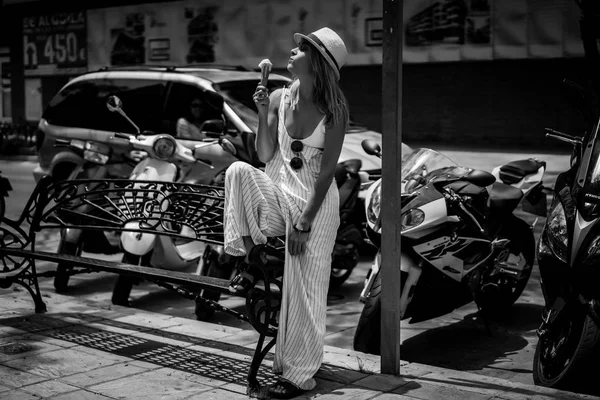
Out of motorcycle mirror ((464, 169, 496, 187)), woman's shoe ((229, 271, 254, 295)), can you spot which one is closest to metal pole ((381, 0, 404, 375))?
woman's shoe ((229, 271, 254, 295))

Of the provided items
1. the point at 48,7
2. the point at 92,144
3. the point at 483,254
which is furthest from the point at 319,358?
the point at 48,7

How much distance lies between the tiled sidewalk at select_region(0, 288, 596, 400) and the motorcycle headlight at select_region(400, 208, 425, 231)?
910 millimetres

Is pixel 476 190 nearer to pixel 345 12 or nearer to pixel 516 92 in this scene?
pixel 516 92

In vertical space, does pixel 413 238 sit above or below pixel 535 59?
below

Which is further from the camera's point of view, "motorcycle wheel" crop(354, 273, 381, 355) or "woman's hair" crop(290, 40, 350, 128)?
"motorcycle wheel" crop(354, 273, 381, 355)

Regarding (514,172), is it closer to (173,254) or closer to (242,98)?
(173,254)

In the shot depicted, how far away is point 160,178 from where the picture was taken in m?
6.96

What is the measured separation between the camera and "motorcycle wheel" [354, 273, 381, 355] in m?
5.02

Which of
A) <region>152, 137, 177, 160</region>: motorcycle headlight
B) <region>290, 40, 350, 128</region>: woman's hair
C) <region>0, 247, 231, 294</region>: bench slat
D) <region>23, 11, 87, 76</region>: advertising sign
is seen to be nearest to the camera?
<region>290, 40, 350, 128</region>: woman's hair

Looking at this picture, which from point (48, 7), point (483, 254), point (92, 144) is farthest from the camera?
point (48, 7)

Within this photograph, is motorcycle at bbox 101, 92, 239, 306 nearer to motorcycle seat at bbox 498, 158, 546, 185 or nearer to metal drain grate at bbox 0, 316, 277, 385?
metal drain grate at bbox 0, 316, 277, 385

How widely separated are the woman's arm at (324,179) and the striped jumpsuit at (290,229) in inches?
2.9

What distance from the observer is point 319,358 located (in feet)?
13.8

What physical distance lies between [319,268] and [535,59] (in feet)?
49.4
